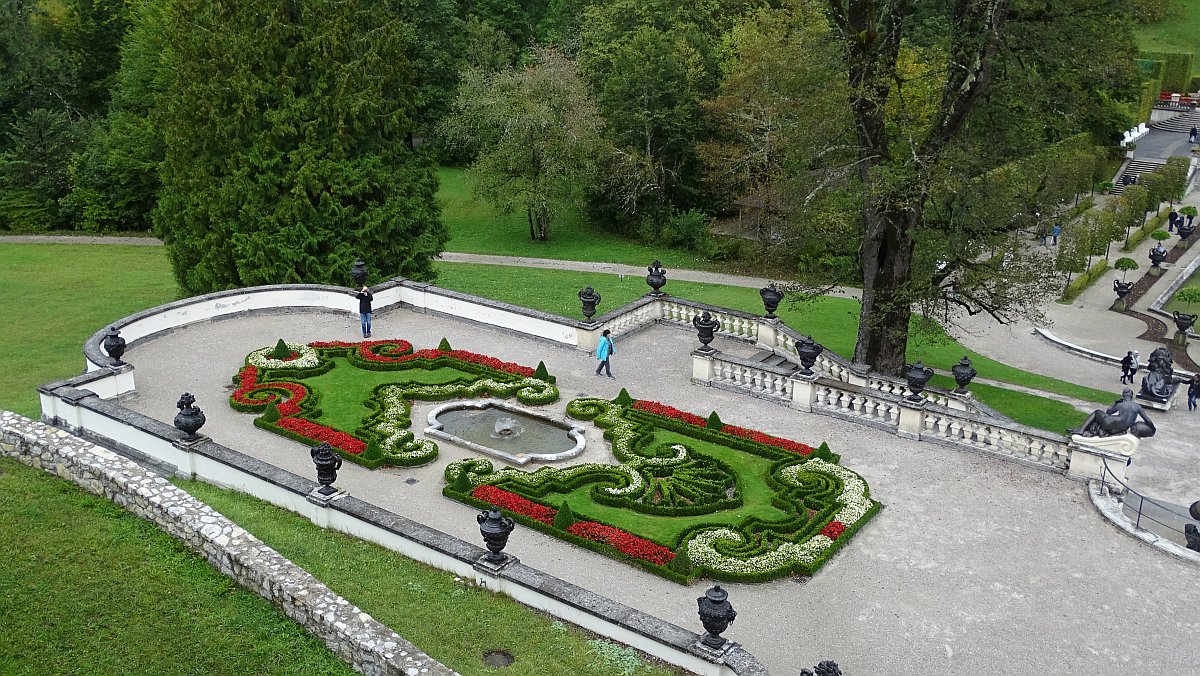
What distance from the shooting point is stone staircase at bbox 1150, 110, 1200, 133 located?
80875 millimetres

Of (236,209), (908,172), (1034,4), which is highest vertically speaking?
(1034,4)

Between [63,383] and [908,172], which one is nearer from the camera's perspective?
[63,383]

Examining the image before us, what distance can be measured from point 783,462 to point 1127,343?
27.3 metres

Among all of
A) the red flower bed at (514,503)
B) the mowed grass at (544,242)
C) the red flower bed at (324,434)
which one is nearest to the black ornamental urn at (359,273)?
the red flower bed at (324,434)

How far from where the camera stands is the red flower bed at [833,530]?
20.4 meters

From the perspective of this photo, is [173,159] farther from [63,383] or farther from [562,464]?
[562,464]

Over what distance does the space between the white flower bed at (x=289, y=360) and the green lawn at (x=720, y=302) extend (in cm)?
1371

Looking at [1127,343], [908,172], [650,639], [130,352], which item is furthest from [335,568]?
[1127,343]

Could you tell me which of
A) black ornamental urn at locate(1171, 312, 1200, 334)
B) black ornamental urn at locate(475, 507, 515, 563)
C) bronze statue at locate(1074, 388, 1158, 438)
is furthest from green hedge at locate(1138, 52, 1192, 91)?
black ornamental urn at locate(475, 507, 515, 563)

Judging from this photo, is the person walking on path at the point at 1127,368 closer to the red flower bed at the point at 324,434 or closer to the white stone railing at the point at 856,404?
the white stone railing at the point at 856,404

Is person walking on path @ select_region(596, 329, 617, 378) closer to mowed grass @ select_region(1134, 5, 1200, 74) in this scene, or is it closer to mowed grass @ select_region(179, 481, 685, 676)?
mowed grass @ select_region(179, 481, 685, 676)

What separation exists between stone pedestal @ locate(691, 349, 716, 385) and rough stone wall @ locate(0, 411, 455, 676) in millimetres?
14439

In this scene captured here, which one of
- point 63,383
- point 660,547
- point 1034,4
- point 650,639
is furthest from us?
point 1034,4

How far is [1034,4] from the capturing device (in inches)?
1068
